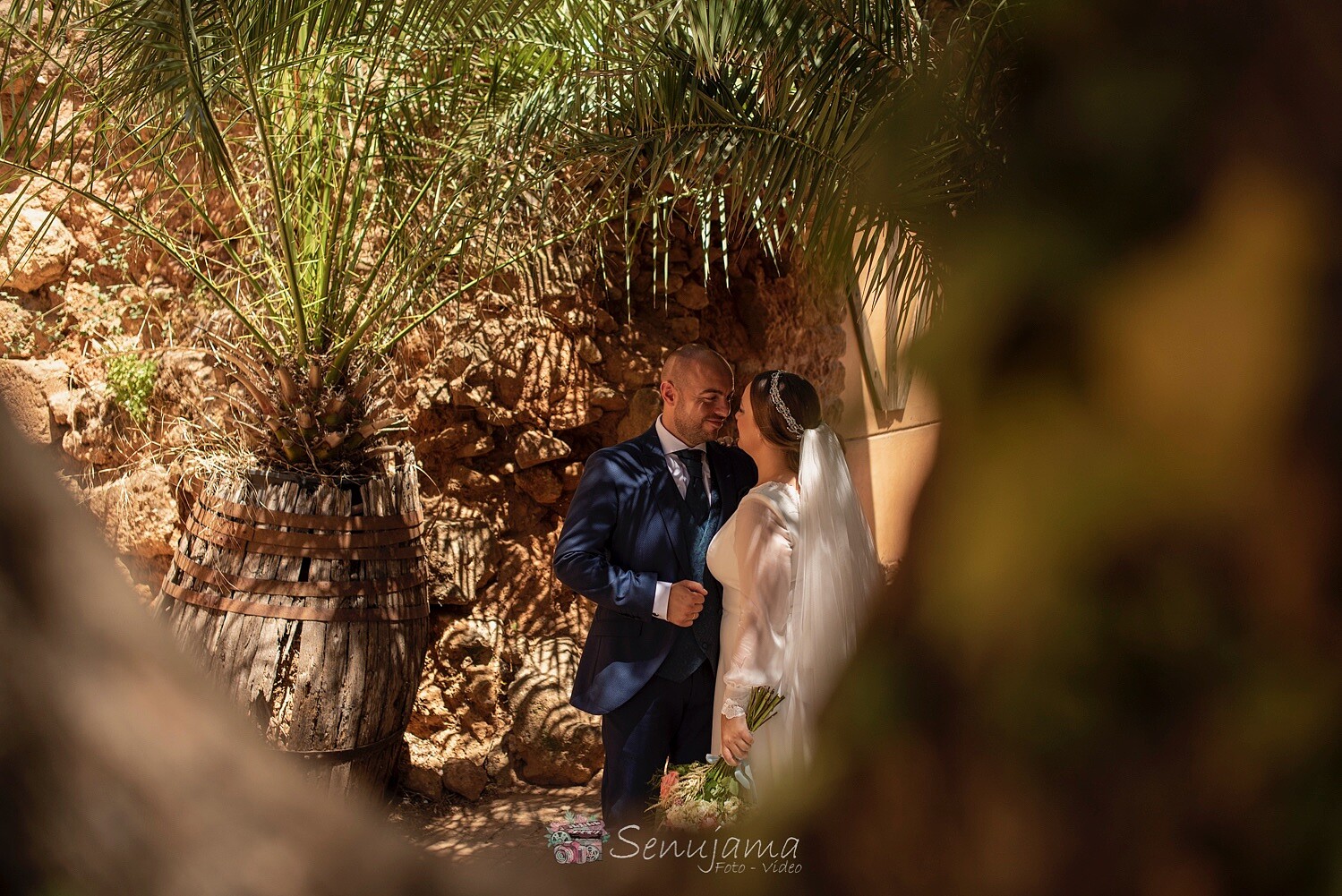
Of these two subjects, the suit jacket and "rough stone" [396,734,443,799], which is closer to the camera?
the suit jacket

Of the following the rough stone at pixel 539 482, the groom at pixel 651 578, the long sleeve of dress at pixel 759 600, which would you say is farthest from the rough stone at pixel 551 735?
the long sleeve of dress at pixel 759 600

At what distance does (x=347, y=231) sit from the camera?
3.91 m

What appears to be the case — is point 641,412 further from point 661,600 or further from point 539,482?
point 661,600

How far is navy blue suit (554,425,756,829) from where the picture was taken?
3346 millimetres

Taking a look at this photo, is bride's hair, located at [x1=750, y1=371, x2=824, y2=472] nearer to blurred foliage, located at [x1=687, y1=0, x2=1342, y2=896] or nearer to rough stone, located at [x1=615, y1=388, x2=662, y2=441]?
rough stone, located at [x1=615, y1=388, x2=662, y2=441]

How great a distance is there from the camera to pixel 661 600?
3270 millimetres

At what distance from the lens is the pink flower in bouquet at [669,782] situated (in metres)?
2.54

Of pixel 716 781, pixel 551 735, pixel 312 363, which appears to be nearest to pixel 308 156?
pixel 312 363

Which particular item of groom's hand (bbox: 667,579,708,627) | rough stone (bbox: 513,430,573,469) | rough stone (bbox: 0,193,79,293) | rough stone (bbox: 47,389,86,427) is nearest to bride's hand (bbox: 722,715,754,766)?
groom's hand (bbox: 667,579,708,627)

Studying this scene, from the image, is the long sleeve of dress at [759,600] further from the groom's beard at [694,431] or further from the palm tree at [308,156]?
the palm tree at [308,156]

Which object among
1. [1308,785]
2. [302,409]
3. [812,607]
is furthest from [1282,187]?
[302,409]

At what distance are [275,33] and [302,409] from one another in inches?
53.0

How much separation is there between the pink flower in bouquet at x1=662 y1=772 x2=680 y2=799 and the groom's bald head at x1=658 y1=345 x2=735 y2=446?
48.3 inches

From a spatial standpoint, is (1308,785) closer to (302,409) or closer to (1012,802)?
(1012,802)
